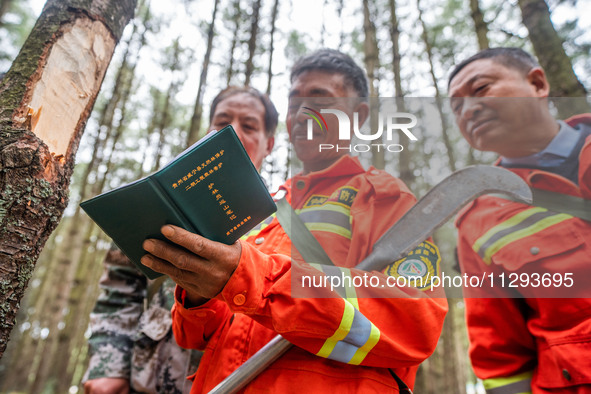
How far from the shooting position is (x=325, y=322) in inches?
44.5

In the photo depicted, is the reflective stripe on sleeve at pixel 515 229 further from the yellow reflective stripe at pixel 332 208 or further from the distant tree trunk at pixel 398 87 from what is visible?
the distant tree trunk at pixel 398 87

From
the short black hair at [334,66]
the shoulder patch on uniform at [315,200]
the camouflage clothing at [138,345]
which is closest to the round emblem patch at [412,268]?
the shoulder patch on uniform at [315,200]

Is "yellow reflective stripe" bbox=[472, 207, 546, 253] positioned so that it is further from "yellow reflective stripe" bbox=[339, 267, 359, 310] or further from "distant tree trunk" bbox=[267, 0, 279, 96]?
"distant tree trunk" bbox=[267, 0, 279, 96]

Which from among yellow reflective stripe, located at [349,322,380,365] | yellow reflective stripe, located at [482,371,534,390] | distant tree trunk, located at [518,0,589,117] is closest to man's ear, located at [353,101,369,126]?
yellow reflective stripe, located at [349,322,380,365]

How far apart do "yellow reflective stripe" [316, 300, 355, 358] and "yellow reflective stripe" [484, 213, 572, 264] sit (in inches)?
49.6

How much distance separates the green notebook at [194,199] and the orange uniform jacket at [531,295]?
1540mm

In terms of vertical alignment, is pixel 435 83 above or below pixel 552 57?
above

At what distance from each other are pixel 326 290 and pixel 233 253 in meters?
0.33

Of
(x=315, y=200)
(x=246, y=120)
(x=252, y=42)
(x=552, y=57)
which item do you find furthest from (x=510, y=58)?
(x=252, y=42)

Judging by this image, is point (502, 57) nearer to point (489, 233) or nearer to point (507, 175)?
point (507, 175)

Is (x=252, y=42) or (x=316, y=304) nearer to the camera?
(x=316, y=304)

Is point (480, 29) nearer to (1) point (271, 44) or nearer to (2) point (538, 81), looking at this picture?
(2) point (538, 81)

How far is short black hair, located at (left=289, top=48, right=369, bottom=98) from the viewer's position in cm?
201

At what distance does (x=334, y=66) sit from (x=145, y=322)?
1.98 meters
